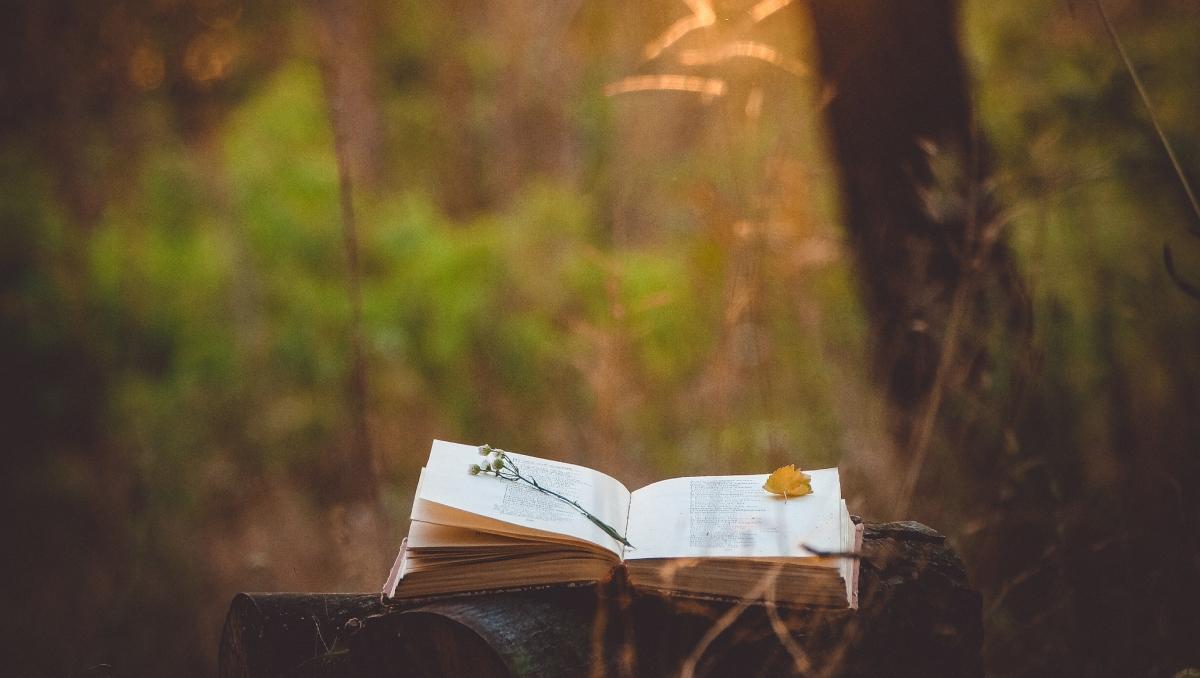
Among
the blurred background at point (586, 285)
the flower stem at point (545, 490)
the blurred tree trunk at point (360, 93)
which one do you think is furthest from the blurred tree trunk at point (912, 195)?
the blurred tree trunk at point (360, 93)

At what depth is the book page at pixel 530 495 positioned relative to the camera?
1044 mm

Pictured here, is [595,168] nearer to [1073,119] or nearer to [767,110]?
[767,110]

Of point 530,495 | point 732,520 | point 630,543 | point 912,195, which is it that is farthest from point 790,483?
point 912,195

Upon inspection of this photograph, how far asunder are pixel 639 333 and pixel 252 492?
1.66 m

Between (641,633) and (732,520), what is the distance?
0.20 m

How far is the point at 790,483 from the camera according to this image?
1.14 m

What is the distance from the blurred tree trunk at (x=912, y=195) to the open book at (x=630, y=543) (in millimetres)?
1368

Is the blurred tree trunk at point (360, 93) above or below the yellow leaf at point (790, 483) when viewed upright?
above

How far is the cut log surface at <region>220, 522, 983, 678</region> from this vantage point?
102 cm

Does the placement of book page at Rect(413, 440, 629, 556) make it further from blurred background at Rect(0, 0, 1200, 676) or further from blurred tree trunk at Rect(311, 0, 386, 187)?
blurred tree trunk at Rect(311, 0, 386, 187)

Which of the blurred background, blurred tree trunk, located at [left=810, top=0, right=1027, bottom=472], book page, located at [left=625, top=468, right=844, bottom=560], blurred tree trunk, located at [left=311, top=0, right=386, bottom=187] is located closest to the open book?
book page, located at [left=625, top=468, right=844, bottom=560]

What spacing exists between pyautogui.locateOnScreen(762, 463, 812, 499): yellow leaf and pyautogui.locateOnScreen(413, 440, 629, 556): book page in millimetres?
212

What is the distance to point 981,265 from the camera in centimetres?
224

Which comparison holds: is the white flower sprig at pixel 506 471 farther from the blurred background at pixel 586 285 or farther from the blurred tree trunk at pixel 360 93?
the blurred tree trunk at pixel 360 93
